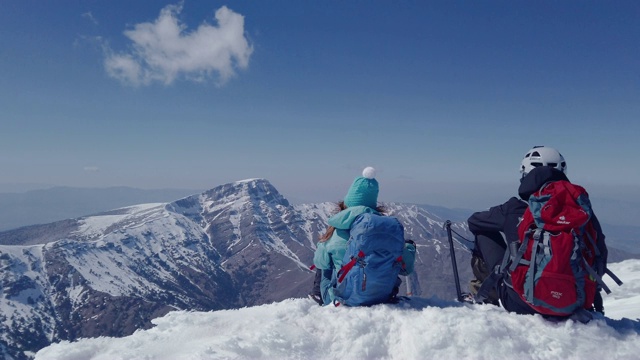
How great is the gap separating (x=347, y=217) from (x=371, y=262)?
110 centimetres

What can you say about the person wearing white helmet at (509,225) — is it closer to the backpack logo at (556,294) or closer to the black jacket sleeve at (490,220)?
the black jacket sleeve at (490,220)

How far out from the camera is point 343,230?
8.51 meters

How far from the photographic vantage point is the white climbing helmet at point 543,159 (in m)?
8.77

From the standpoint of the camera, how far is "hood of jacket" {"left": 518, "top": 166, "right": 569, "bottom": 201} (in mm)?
7301

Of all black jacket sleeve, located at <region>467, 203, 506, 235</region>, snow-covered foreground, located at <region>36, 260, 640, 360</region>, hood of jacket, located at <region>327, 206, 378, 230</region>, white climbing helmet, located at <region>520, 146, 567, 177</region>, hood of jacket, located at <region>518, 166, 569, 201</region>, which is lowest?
snow-covered foreground, located at <region>36, 260, 640, 360</region>

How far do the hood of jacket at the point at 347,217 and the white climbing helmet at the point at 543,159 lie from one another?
3.98 m

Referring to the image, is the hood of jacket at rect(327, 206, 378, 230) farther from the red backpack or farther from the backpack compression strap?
the red backpack

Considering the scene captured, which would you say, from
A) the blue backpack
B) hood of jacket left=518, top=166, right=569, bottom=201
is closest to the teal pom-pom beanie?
the blue backpack

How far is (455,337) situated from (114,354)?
5437 mm

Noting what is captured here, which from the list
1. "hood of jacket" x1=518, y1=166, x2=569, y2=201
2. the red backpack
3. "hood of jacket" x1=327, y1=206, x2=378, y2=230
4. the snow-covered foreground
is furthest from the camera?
"hood of jacket" x1=327, y1=206, x2=378, y2=230

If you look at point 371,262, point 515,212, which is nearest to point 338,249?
point 371,262

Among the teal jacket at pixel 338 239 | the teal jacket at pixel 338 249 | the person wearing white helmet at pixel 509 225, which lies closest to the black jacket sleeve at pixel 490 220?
the person wearing white helmet at pixel 509 225

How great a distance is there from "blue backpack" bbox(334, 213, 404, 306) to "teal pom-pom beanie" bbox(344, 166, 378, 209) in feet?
2.50

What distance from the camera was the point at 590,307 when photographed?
276 inches
